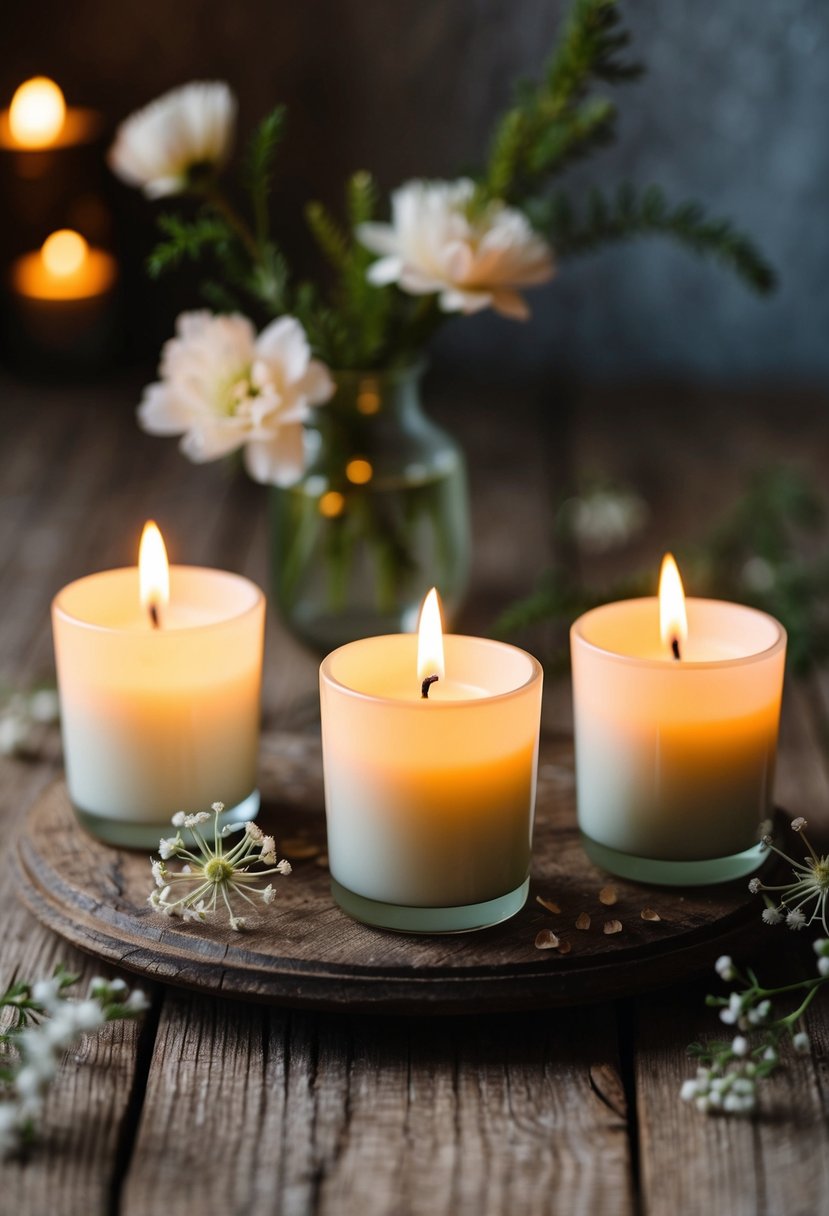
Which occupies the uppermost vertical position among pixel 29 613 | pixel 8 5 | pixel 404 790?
pixel 8 5

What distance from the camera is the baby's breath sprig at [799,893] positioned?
816mm

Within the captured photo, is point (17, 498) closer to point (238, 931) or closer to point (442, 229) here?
point (442, 229)

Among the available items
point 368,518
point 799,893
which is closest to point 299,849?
point 799,893

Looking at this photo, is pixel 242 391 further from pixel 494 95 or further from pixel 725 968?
pixel 494 95

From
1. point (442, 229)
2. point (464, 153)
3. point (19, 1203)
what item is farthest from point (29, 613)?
point (464, 153)

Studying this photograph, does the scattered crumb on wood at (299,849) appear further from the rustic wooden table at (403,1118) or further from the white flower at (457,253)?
the white flower at (457,253)

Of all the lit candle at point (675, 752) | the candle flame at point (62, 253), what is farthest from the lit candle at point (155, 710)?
the candle flame at point (62, 253)

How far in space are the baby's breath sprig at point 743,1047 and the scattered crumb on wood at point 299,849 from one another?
27cm

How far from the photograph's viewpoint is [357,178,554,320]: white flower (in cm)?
109

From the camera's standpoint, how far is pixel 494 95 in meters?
2.31

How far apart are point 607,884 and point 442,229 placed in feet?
1.67

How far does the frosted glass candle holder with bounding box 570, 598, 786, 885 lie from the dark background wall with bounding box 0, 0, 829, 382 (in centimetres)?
162

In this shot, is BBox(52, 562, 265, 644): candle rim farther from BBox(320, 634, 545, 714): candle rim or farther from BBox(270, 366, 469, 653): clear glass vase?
BBox(270, 366, 469, 653): clear glass vase

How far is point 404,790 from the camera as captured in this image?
0.80m
